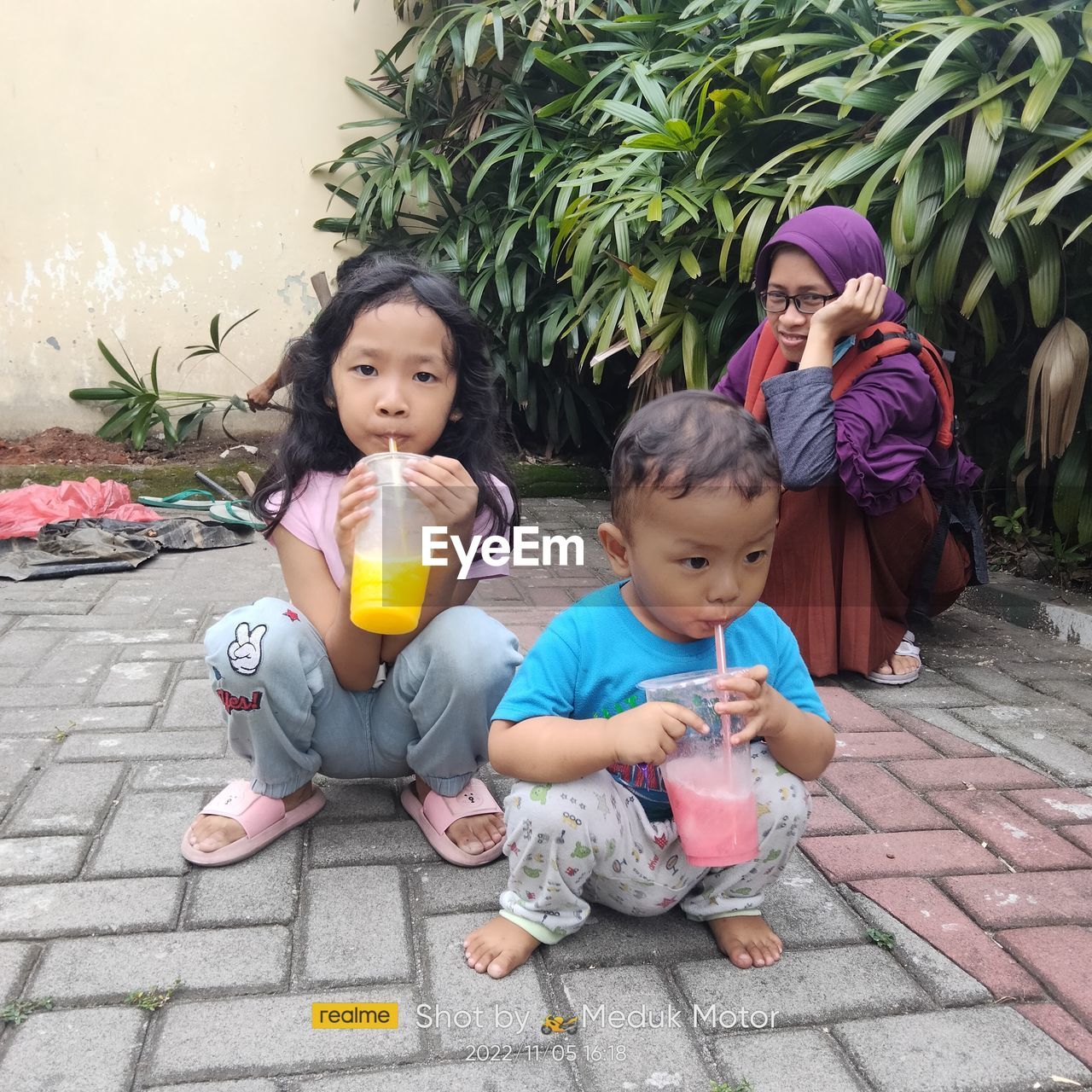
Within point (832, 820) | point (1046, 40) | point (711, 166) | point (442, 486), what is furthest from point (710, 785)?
point (711, 166)

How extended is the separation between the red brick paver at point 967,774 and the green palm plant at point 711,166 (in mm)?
1378

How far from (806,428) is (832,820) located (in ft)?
3.26

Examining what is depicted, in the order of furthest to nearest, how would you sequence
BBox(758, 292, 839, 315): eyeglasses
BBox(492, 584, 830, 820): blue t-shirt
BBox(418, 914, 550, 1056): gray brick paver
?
BBox(758, 292, 839, 315): eyeglasses → BBox(492, 584, 830, 820): blue t-shirt → BBox(418, 914, 550, 1056): gray brick paver

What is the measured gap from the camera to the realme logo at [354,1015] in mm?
1412

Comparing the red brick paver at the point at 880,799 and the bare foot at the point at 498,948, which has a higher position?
the bare foot at the point at 498,948

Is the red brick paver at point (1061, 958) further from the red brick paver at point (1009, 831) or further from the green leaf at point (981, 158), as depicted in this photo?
the green leaf at point (981, 158)

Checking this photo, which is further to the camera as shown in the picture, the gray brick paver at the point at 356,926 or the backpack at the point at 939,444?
the backpack at the point at 939,444

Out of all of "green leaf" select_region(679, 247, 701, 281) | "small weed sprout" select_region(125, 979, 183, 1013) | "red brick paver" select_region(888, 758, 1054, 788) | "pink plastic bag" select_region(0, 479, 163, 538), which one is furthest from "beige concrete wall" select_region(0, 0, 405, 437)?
"small weed sprout" select_region(125, 979, 183, 1013)

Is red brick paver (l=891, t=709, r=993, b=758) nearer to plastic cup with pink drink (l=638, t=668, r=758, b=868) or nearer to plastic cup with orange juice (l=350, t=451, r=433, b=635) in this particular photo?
→ plastic cup with pink drink (l=638, t=668, r=758, b=868)

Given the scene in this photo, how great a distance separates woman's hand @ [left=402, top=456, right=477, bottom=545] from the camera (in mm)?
1532

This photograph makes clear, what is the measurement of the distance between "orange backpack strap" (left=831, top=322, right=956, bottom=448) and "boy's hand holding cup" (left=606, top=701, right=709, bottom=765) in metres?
1.60

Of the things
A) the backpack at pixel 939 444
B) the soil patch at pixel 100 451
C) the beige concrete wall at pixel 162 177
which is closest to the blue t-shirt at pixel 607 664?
the backpack at pixel 939 444

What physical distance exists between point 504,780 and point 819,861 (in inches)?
26.8
